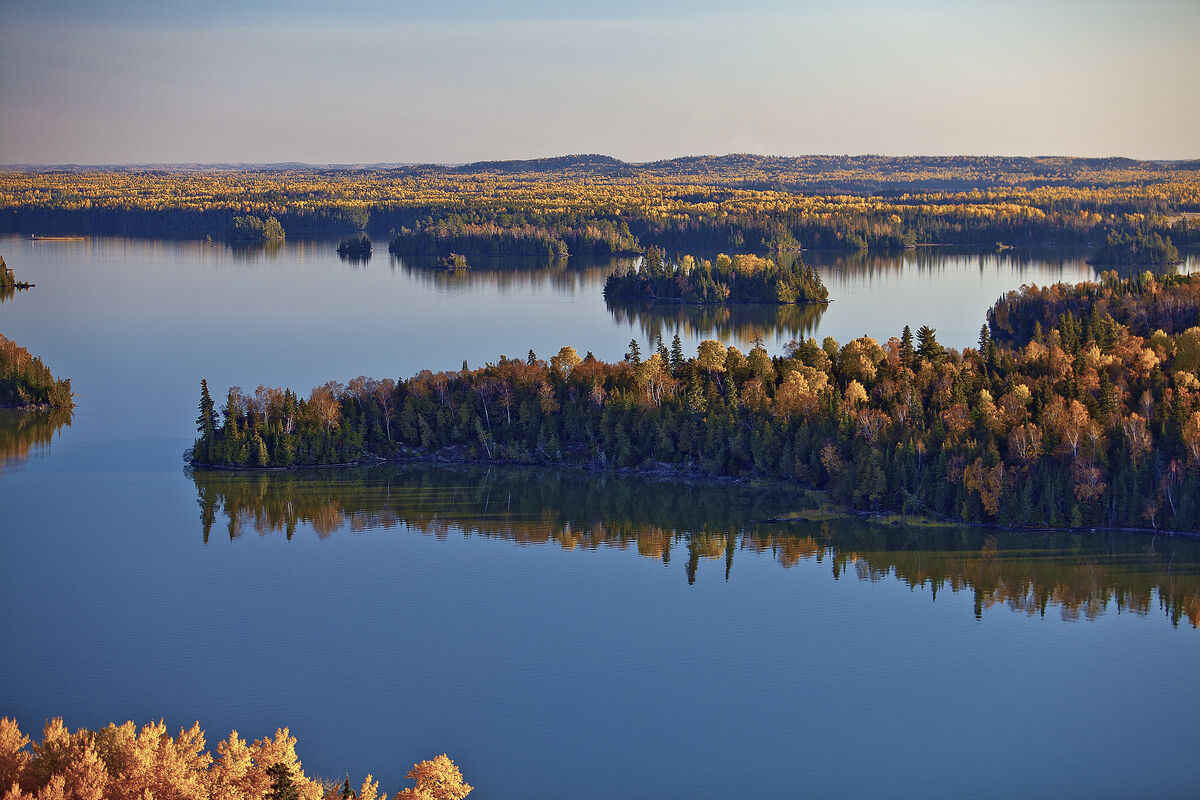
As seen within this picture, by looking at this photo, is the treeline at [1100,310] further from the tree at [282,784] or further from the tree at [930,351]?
the tree at [282,784]

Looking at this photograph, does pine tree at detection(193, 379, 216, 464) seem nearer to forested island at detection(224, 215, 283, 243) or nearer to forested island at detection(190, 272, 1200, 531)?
forested island at detection(190, 272, 1200, 531)

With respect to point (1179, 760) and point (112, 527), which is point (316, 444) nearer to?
point (112, 527)

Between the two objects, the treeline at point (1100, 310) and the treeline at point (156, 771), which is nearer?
the treeline at point (156, 771)

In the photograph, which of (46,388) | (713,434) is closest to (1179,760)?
(713,434)

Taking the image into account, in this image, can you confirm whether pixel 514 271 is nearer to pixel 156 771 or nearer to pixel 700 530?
pixel 700 530

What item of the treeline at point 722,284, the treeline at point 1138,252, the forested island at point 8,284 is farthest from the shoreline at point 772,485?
the treeline at point 1138,252

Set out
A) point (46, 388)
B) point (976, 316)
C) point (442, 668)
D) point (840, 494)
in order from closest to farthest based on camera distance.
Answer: point (442, 668), point (840, 494), point (46, 388), point (976, 316)

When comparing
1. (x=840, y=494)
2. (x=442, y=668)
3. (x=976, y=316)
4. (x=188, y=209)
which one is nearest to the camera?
(x=442, y=668)

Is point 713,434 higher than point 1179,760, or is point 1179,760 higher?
point 713,434
